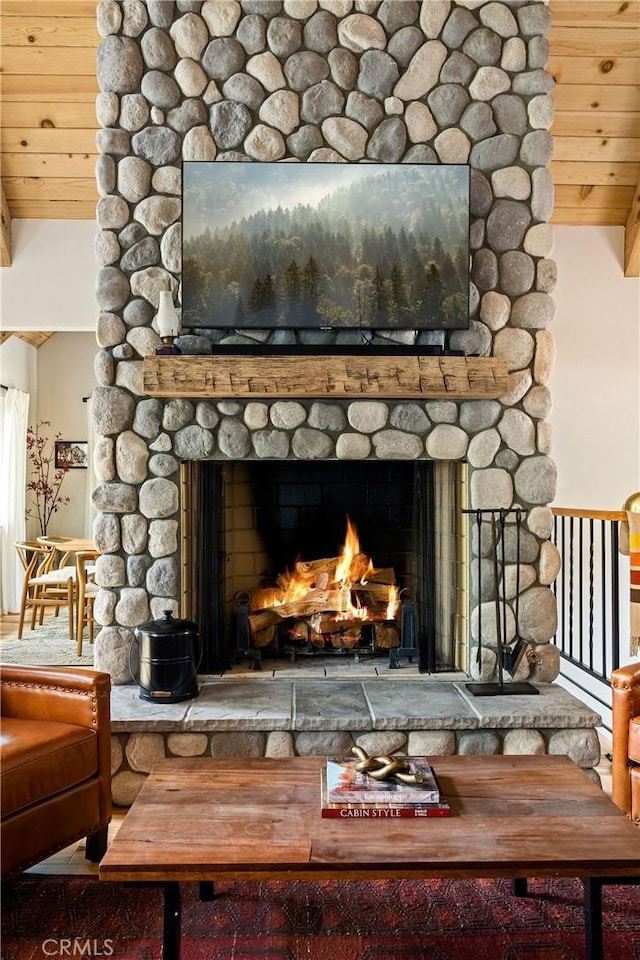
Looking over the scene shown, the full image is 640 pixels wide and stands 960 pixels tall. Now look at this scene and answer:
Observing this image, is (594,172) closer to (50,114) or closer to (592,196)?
(592,196)

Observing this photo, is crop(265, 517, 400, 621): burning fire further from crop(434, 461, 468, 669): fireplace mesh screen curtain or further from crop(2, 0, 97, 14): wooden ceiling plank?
crop(2, 0, 97, 14): wooden ceiling plank

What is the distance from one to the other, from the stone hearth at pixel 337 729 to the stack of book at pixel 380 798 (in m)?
0.87

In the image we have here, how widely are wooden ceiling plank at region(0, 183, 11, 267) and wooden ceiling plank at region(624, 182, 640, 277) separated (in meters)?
3.91

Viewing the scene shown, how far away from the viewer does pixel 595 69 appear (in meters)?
4.00

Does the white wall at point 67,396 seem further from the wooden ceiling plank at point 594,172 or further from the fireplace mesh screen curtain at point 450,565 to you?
the fireplace mesh screen curtain at point 450,565

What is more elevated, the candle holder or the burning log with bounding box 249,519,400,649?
the candle holder

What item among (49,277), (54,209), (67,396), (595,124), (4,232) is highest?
(595,124)

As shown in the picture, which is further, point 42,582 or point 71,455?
point 71,455

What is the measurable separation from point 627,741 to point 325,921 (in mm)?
1144

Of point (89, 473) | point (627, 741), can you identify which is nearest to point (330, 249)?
point (627, 741)

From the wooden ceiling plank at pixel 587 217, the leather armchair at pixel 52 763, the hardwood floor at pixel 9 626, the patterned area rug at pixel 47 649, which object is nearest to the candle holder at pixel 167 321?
the leather armchair at pixel 52 763

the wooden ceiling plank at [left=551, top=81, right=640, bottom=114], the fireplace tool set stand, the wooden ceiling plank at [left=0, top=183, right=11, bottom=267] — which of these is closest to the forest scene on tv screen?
the fireplace tool set stand

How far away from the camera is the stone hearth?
9.12ft

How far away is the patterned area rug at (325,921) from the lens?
6.34ft
